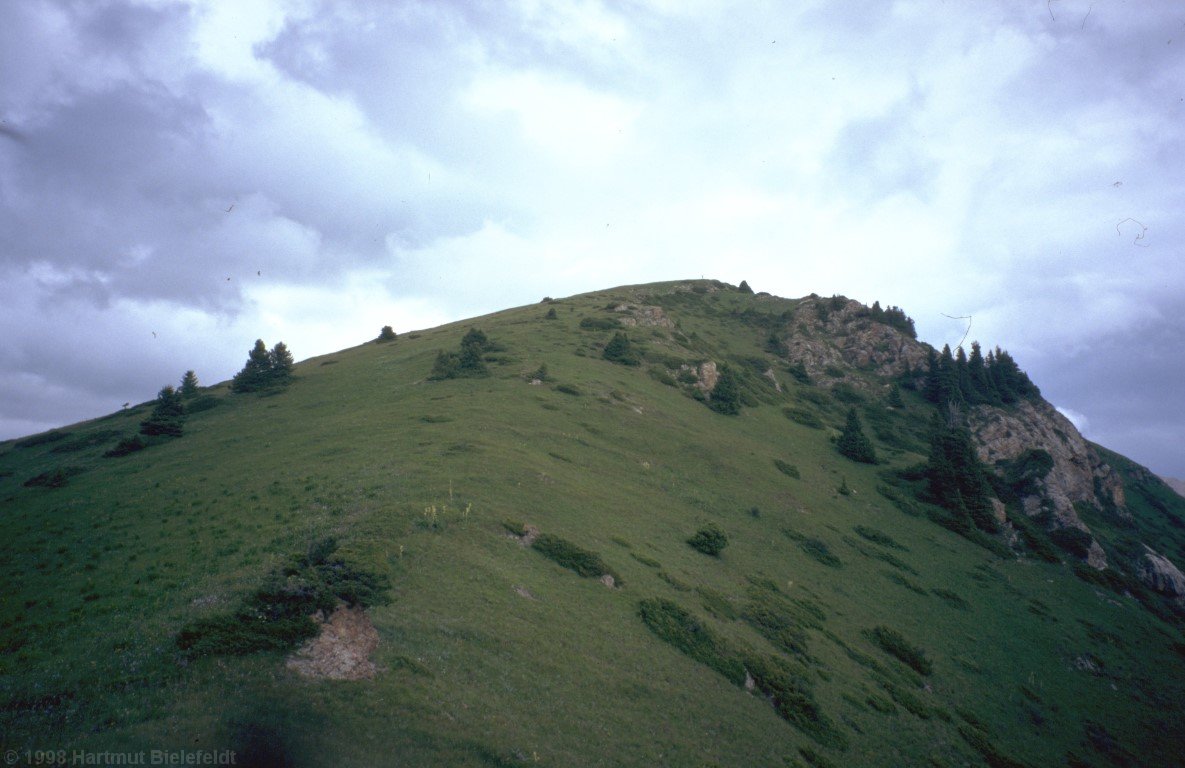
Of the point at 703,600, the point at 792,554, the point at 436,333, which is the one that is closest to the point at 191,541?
the point at 703,600

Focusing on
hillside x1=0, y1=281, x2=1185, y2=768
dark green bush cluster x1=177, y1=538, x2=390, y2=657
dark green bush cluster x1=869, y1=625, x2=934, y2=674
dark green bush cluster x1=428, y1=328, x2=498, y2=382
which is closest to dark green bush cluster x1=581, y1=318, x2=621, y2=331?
hillside x1=0, y1=281, x2=1185, y2=768

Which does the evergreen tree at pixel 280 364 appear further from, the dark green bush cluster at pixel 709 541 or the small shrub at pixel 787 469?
the small shrub at pixel 787 469

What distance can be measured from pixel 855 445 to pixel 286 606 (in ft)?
244

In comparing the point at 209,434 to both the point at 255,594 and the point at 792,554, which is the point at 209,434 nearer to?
the point at 255,594

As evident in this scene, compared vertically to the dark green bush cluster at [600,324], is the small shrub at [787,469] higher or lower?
lower

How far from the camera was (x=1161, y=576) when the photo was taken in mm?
67062

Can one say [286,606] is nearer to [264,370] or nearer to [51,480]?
[51,480]

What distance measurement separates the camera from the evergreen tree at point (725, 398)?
72.5m

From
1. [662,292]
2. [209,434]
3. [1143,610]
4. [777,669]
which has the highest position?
[662,292]

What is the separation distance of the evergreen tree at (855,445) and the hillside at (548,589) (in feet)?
8.75

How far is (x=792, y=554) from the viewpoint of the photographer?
131ft

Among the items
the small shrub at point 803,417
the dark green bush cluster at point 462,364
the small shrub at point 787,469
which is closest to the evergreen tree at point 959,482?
the small shrub at point 803,417

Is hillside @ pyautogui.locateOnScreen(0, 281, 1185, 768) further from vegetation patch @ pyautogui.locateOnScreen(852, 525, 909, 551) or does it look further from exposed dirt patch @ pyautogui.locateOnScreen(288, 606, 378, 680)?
vegetation patch @ pyautogui.locateOnScreen(852, 525, 909, 551)

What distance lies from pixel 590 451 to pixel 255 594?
30.6m
